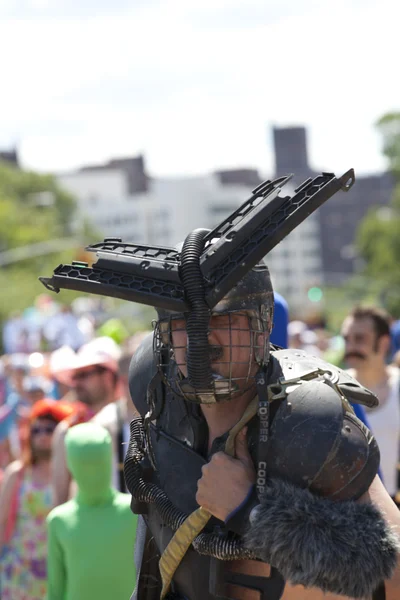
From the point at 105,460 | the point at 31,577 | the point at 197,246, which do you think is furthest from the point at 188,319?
the point at 31,577

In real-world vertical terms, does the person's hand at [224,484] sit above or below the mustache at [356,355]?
above

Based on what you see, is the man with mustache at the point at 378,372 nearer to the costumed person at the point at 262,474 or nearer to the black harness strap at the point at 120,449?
the black harness strap at the point at 120,449

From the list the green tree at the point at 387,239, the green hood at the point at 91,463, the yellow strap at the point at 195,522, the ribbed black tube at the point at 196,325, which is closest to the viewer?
the ribbed black tube at the point at 196,325

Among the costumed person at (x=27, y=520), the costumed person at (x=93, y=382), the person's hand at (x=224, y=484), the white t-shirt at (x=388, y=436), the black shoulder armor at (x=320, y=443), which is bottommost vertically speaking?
the costumed person at (x=27, y=520)

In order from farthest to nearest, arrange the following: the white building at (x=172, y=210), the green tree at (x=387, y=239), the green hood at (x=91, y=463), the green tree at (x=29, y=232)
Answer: the white building at (x=172, y=210) → the green tree at (x=29, y=232) → the green tree at (x=387, y=239) → the green hood at (x=91, y=463)

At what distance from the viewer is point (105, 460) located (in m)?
4.75

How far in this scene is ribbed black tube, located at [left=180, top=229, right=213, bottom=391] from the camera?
98.6 inches

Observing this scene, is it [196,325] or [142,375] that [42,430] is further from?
[196,325]

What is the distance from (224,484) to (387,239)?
5288 cm

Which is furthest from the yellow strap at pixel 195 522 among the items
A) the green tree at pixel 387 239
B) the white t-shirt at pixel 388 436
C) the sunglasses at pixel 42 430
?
the green tree at pixel 387 239

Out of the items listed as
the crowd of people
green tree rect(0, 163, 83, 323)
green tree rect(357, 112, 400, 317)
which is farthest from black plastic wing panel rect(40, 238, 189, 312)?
green tree rect(0, 163, 83, 323)

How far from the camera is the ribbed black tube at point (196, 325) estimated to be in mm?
2504

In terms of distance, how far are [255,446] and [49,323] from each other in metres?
13.8

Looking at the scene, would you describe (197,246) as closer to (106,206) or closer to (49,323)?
(49,323)
